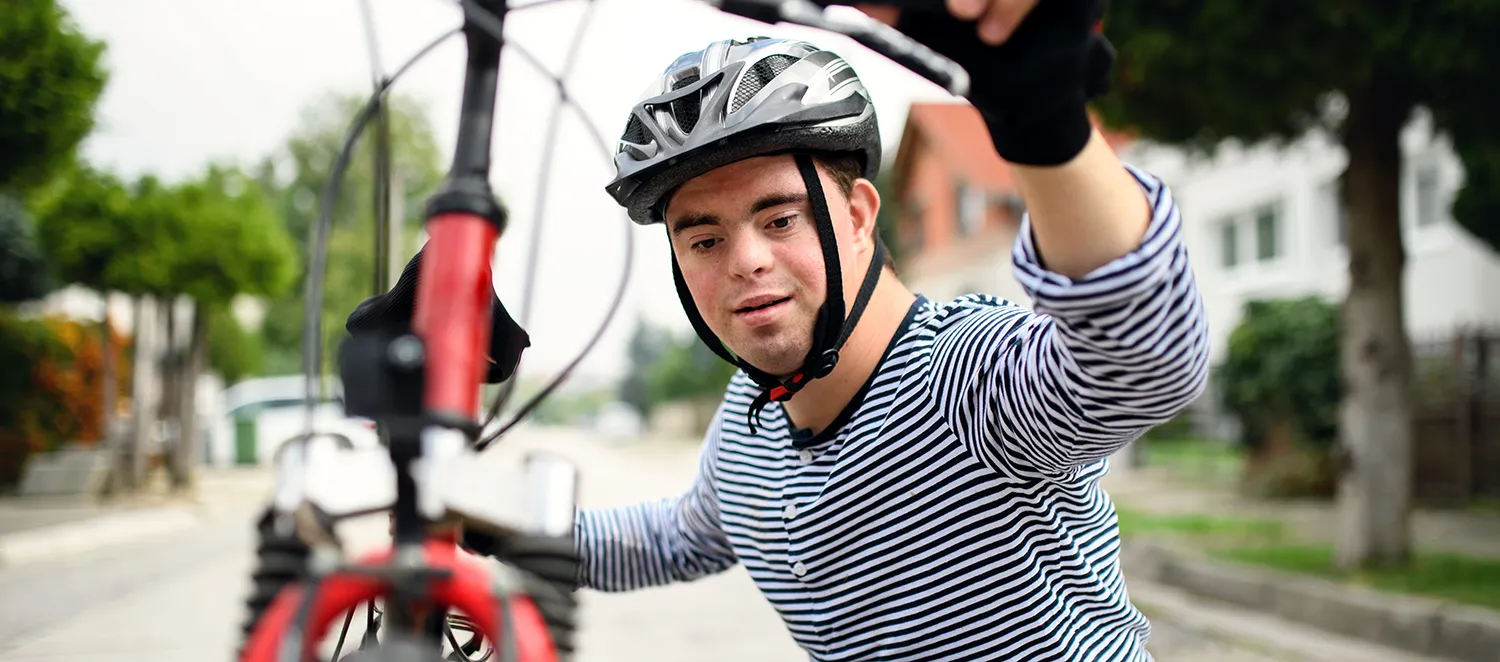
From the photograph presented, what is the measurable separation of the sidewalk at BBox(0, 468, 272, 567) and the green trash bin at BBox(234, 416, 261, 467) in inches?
269

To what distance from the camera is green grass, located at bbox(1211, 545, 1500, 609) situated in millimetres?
6516

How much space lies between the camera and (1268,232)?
21875 mm

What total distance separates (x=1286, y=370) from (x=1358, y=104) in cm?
607

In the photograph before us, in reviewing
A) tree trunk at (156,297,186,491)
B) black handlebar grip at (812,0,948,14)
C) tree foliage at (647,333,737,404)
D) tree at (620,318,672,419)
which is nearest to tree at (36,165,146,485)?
tree trunk at (156,297,186,491)

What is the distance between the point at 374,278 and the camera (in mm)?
1633

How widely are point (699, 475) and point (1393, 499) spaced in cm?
671

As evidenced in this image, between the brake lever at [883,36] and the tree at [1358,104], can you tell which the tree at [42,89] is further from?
the brake lever at [883,36]

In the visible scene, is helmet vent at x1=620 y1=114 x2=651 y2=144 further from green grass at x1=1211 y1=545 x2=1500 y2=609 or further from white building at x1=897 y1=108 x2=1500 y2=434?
white building at x1=897 y1=108 x2=1500 y2=434

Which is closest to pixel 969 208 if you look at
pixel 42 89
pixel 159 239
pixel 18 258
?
pixel 159 239

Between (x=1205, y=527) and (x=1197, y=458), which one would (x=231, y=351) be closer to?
(x=1197, y=458)

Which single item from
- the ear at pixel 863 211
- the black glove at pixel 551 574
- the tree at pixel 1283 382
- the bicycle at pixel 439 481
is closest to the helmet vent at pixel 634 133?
the ear at pixel 863 211

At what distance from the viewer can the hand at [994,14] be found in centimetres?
90

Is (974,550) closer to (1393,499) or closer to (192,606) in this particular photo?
(1393,499)

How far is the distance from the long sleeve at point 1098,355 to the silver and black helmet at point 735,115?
1.48 feet
